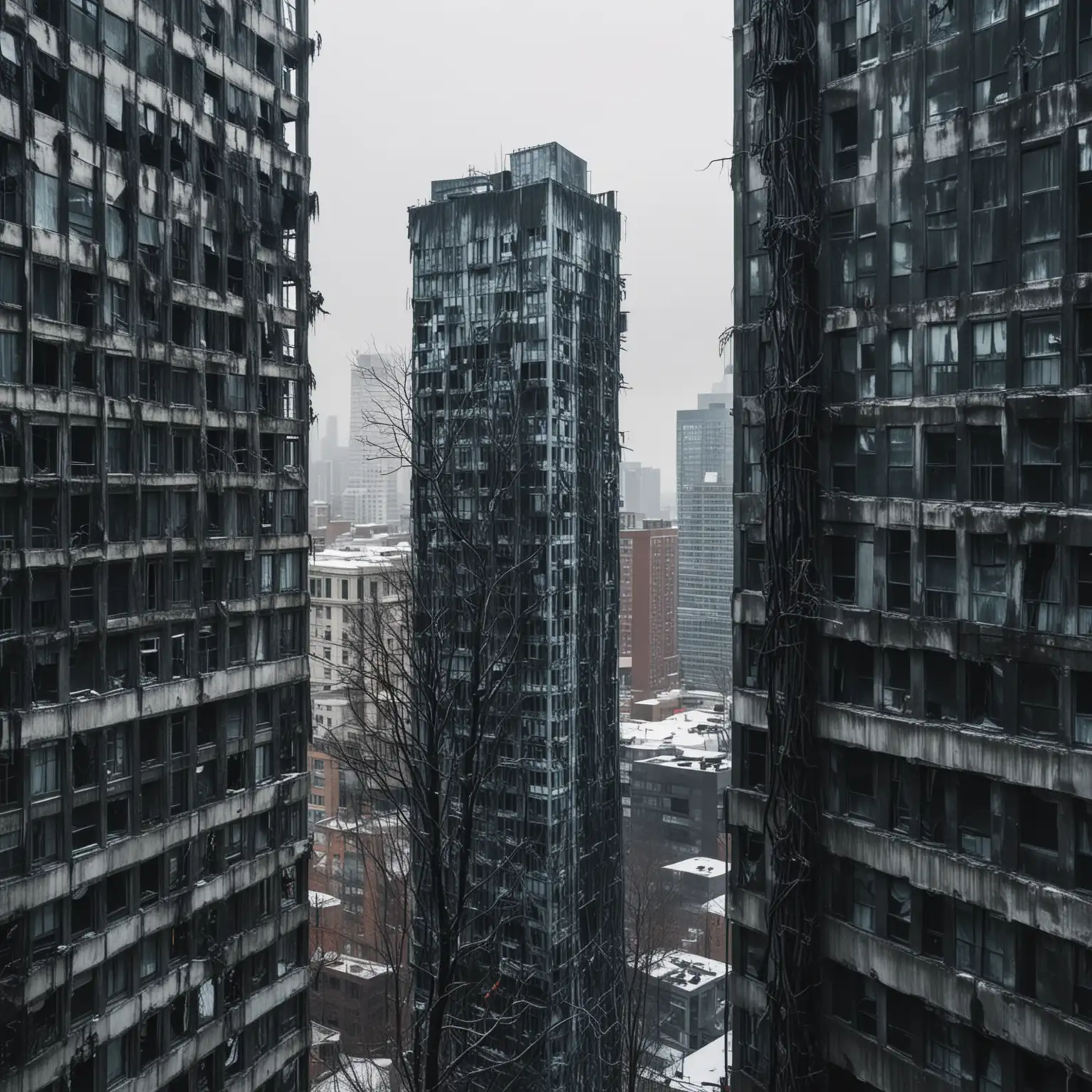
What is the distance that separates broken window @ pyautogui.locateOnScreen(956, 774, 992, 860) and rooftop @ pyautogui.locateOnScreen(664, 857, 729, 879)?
2989 inches

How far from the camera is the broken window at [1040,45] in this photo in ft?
58.0

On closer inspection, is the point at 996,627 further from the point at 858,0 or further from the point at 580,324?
the point at 580,324

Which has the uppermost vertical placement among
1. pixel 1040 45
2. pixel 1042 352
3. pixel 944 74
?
pixel 944 74

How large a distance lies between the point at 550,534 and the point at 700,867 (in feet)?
157

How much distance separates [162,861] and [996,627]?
19.7m

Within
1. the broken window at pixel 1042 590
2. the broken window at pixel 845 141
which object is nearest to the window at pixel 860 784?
the broken window at pixel 1042 590

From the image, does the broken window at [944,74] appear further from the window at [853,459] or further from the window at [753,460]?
the window at [753,460]

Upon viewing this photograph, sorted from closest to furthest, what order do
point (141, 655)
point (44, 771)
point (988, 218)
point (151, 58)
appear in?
point (988, 218) < point (44, 771) < point (141, 655) < point (151, 58)

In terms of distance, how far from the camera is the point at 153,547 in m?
26.1

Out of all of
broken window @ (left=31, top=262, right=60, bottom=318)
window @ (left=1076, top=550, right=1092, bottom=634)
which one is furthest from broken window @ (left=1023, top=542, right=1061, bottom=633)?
broken window @ (left=31, top=262, right=60, bottom=318)

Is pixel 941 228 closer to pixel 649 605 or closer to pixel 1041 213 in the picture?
pixel 1041 213

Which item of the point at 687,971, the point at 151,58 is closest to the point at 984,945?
the point at 151,58

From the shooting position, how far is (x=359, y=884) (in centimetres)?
8312

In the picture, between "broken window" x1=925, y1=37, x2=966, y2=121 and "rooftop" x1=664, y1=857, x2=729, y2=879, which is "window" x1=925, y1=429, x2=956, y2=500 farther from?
"rooftop" x1=664, y1=857, x2=729, y2=879
